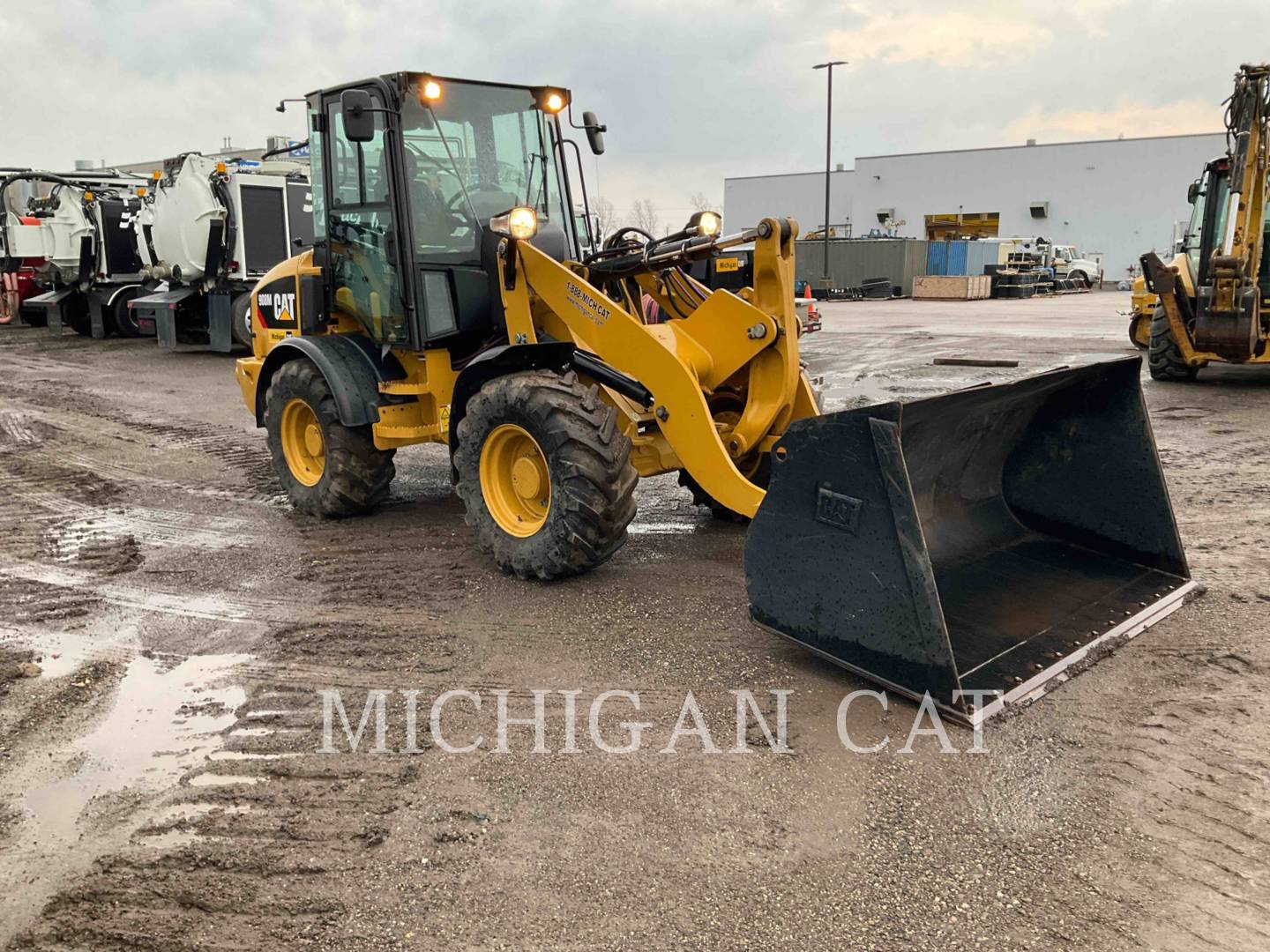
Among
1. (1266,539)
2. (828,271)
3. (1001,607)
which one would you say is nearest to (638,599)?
(1001,607)

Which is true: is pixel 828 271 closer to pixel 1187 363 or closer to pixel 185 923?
pixel 1187 363

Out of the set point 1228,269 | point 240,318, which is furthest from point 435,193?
point 240,318

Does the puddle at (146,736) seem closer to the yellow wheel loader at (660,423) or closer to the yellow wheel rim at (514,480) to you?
the yellow wheel rim at (514,480)

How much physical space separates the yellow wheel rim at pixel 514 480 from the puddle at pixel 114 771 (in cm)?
141

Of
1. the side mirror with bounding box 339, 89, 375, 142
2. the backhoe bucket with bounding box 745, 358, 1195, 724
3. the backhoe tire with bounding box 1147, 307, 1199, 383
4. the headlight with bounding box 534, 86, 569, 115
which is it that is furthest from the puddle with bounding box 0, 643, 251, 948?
the backhoe tire with bounding box 1147, 307, 1199, 383

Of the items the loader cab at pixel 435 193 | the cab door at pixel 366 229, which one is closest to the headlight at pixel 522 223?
the loader cab at pixel 435 193

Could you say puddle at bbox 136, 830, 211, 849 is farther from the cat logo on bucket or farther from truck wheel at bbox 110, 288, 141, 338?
truck wheel at bbox 110, 288, 141, 338

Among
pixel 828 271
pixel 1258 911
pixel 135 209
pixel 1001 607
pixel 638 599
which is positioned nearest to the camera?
pixel 1258 911

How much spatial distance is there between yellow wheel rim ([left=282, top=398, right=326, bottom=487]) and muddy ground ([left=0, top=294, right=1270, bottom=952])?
31.2 inches

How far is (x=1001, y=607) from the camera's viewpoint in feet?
13.8

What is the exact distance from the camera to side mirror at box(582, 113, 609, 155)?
6.24 metres

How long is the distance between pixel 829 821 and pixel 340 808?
4.84 feet

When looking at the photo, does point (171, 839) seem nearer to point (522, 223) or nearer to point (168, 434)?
point (522, 223)

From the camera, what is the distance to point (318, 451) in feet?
21.7
